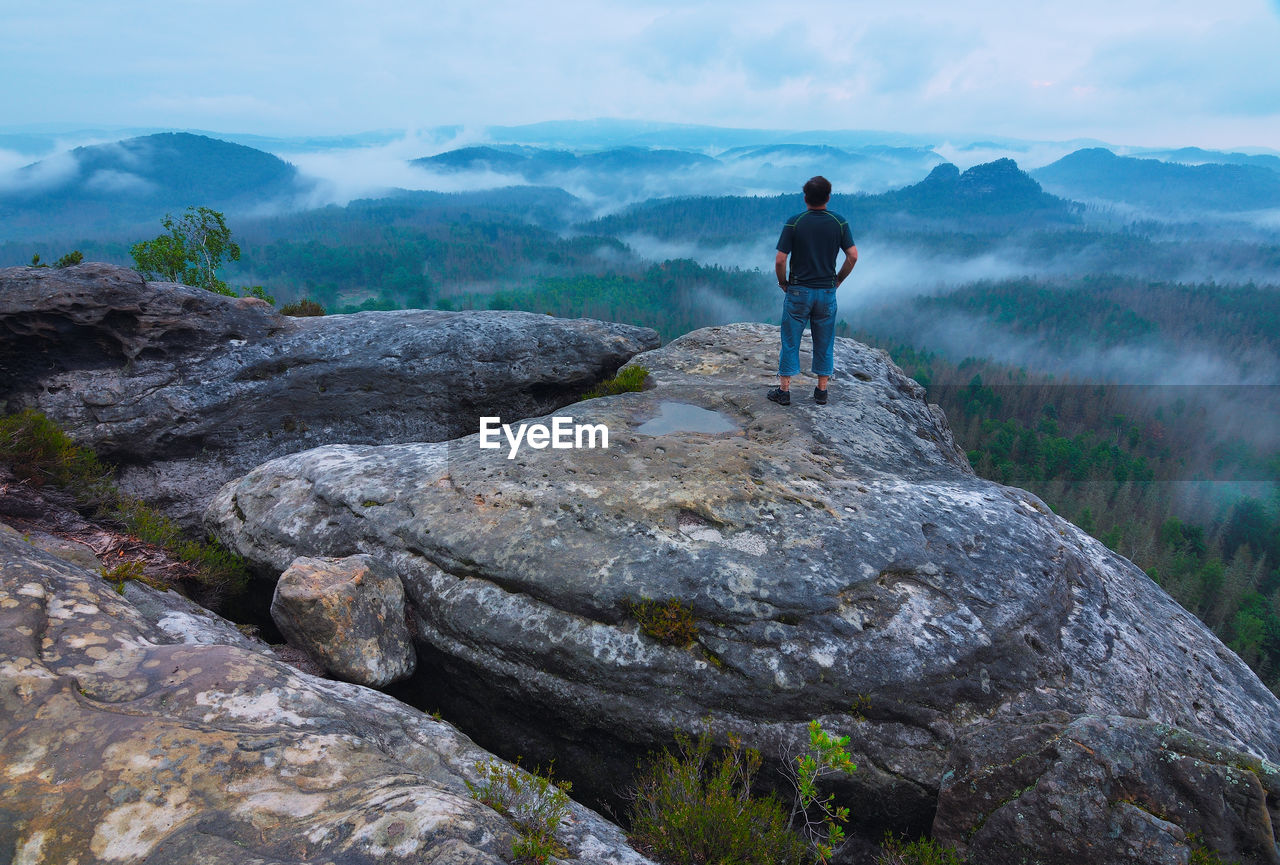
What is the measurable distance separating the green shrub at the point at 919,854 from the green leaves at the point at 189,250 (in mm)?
39093

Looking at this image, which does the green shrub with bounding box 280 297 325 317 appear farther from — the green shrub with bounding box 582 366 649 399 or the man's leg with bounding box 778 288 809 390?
the man's leg with bounding box 778 288 809 390

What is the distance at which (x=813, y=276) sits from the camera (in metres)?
12.2

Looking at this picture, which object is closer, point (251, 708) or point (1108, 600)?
point (251, 708)

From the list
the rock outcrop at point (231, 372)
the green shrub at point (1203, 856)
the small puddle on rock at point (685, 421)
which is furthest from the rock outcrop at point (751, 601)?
the rock outcrop at point (231, 372)

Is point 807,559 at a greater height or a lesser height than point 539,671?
greater

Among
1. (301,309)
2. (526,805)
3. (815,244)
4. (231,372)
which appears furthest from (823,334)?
(301,309)

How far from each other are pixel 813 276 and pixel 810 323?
100 centimetres

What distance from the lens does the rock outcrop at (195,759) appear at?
14.1ft

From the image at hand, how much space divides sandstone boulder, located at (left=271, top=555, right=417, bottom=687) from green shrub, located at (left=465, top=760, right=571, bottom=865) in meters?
2.61

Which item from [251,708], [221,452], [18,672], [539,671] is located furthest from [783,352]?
[221,452]

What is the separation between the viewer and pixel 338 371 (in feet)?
53.4

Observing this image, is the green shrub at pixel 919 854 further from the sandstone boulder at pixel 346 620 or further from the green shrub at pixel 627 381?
the green shrub at pixel 627 381

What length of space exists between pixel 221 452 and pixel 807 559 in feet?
45.1

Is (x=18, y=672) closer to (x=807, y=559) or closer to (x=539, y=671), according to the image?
(x=539, y=671)
